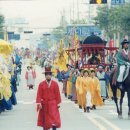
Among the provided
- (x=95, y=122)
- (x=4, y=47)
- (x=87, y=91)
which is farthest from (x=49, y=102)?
(x=87, y=91)

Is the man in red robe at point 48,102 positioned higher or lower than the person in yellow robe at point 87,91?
higher

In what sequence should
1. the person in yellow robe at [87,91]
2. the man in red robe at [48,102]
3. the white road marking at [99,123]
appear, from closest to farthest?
the man in red robe at [48,102], the white road marking at [99,123], the person in yellow robe at [87,91]

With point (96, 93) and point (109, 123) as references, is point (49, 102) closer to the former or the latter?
point (109, 123)

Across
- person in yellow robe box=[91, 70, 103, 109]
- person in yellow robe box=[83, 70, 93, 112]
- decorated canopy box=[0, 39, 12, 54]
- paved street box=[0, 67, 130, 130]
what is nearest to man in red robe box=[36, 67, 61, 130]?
paved street box=[0, 67, 130, 130]

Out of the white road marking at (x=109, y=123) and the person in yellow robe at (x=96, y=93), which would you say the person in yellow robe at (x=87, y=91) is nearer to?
the person in yellow robe at (x=96, y=93)

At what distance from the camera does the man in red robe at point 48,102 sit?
17.0 metres

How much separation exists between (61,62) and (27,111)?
13206mm

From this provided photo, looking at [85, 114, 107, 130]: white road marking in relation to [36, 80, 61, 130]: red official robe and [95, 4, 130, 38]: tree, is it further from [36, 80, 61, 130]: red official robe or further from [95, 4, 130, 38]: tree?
[95, 4, 130, 38]: tree

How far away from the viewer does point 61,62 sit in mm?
40188

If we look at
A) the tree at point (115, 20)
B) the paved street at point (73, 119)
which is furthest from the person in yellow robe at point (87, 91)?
the tree at point (115, 20)

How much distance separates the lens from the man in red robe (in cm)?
1700

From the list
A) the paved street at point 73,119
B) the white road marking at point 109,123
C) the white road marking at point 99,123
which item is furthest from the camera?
the paved street at point 73,119

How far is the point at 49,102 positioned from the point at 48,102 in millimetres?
27

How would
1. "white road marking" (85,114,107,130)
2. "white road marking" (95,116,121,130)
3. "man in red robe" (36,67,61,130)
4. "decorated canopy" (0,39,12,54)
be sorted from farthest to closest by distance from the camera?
"decorated canopy" (0,39,12,54) < "white road marking" (85,114,107,130) < "white road marking" (95,116,121,130) < "man in red robe" (36,67,61,130)
